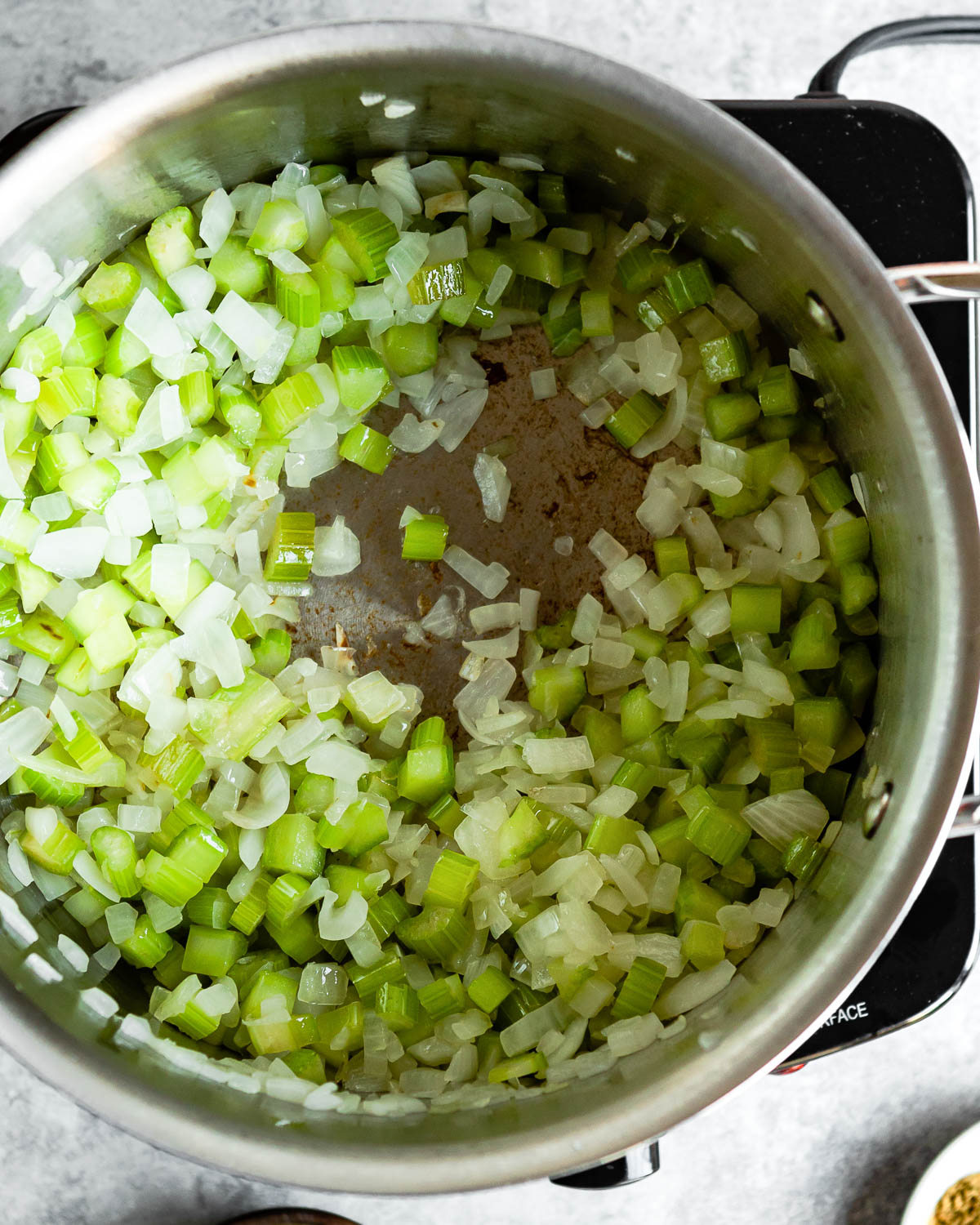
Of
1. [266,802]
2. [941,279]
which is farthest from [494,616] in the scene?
[941,279]

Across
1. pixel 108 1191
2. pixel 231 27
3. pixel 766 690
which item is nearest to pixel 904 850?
pixel 766 690

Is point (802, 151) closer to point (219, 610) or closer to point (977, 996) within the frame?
point (219, 610)

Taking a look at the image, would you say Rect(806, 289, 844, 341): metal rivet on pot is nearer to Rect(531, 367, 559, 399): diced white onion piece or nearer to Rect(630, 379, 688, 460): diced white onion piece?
Rect(630, 379, 688, 460): diced white onion piece

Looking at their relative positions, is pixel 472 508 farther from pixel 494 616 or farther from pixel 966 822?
pixel 966 822

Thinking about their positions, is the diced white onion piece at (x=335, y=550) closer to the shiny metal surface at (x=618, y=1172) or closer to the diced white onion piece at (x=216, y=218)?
the diced white onion piece at (x=216, y=218)

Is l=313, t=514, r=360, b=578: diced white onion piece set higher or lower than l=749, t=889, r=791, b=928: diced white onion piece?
higher

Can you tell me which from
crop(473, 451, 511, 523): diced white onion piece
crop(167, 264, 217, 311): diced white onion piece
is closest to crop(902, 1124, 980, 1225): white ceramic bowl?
crop(473, 451, 511, 523): diced white onion piece

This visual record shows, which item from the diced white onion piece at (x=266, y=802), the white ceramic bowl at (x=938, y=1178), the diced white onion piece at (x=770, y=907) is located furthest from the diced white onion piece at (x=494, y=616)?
the white ceramic bowl at (x=938, y=1178)
